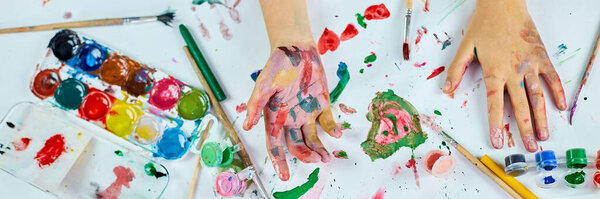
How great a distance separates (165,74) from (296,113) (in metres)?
0.38

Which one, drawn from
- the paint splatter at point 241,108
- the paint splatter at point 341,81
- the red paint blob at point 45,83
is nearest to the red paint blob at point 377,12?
the paint splatter at point 341,81

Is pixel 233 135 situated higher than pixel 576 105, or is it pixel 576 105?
pixel 233 135

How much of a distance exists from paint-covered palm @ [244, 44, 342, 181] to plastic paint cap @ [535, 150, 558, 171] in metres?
0.44

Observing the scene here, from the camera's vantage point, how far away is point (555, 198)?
1152 mm

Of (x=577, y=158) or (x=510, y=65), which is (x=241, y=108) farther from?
(x=577, y=158)

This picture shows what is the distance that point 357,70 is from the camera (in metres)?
1.30

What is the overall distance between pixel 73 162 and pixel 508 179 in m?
1.04

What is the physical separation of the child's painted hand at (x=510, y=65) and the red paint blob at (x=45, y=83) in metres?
0.99

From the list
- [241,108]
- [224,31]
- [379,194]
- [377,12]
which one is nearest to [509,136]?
[379,194]

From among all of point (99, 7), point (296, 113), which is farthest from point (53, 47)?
point (296, 113)

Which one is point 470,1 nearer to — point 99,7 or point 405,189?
point 405,189

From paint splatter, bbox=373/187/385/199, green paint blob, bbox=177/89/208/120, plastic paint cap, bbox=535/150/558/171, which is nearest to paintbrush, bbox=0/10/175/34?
green paint blob, bbox=177/89/208/120

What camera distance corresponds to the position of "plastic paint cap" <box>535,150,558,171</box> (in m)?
1.13

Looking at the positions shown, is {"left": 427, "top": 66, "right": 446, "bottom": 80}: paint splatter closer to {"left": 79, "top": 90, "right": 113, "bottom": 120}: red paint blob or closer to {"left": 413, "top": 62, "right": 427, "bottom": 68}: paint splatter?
{"left": 413, "top": 62, "right": 427, "bottom": 68}: paint splatter
